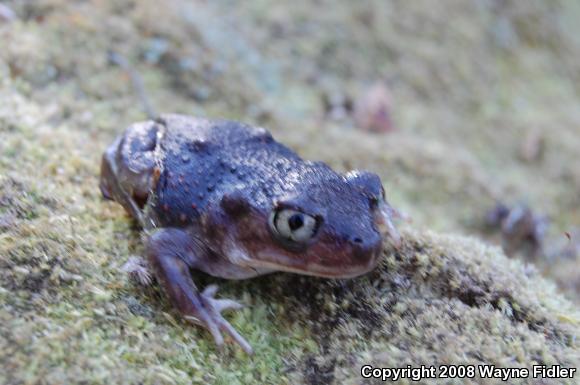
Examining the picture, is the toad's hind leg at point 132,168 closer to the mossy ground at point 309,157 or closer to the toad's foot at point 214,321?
the mossy ground at point 309,157

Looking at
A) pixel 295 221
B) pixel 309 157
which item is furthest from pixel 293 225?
pixel 309 157

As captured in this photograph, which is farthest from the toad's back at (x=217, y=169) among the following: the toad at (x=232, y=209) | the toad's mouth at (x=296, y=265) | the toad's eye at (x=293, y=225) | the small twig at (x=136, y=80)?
the small twig at (x=136, y=80)

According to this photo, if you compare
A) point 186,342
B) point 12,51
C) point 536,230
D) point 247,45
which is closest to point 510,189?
point 536,230

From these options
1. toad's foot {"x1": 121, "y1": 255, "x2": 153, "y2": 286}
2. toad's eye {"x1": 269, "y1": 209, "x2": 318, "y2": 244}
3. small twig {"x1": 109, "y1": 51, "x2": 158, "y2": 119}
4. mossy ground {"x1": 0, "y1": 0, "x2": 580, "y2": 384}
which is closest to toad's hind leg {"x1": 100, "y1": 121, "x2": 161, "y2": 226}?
mossy ground {"x1": 0, "y1": 0, "x2": 580, "y2": 384}

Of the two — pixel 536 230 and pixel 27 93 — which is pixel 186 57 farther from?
pixel 536 230

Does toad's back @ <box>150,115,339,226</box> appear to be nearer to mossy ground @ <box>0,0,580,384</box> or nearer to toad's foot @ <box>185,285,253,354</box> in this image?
mossy ground @ <box>0,0,580,384</box>

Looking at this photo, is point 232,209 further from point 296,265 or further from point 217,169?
point 296,265
